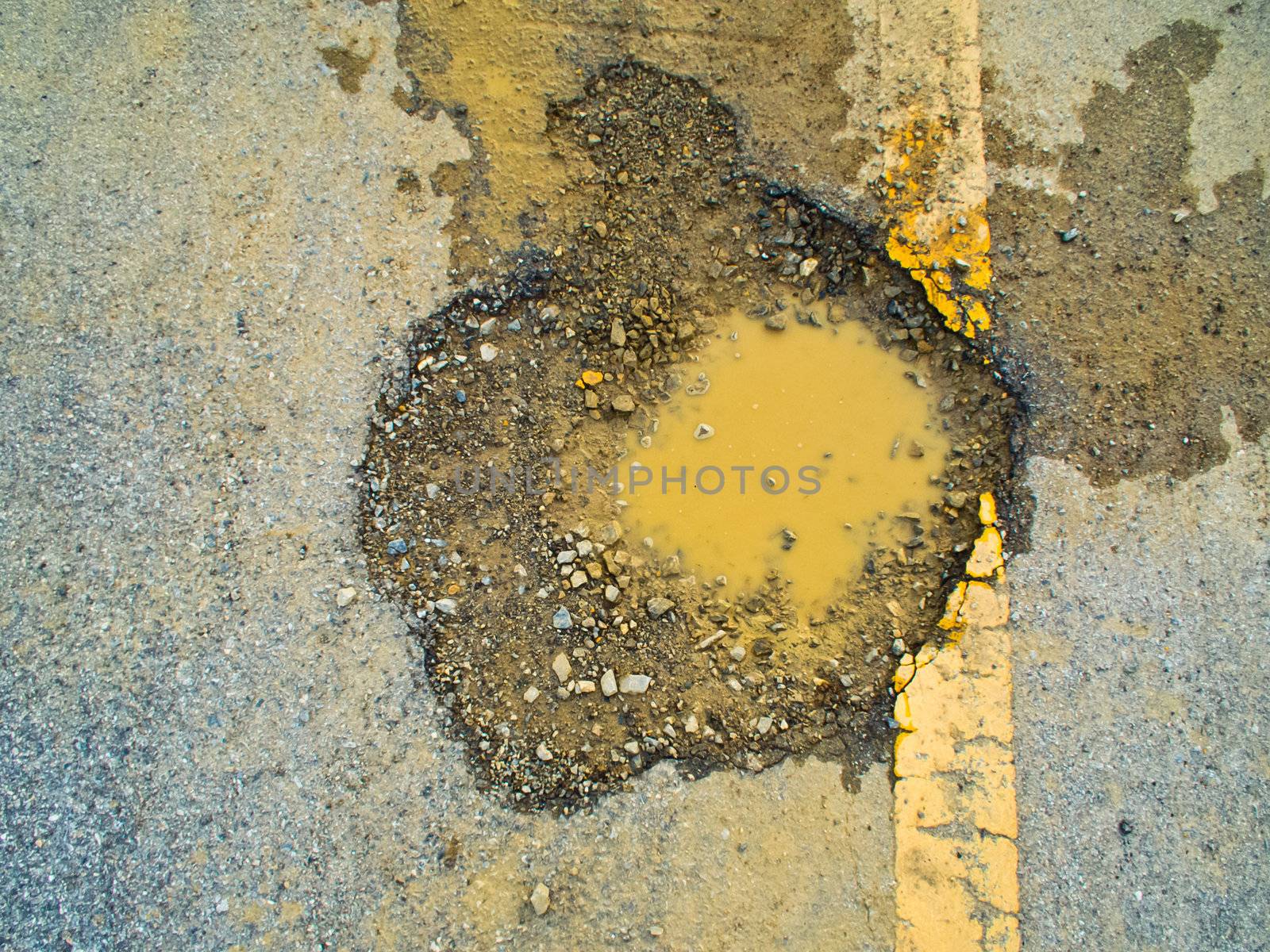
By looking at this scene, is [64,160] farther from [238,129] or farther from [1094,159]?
[1094,159]

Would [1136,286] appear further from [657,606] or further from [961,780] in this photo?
[657,606]

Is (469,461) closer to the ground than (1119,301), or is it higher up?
closer to the ground

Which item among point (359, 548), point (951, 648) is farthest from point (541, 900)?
point (951, 648)

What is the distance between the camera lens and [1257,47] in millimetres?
2697

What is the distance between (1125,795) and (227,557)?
9.98ft

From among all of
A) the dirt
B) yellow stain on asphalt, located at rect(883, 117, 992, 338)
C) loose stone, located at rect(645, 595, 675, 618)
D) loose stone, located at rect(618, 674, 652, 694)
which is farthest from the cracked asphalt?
loose stone, located at rect(645, 595, 675, 618)

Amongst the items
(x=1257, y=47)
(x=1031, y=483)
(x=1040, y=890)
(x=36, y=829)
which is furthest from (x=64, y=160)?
(x=1257, y=47)

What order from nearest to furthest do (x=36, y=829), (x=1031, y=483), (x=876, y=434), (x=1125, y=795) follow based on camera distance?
(x=36, y=829) < (x=1125, y=795) < (x=1031, y=483) < (x=876, y=434)

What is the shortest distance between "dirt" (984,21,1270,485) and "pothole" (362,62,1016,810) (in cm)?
25

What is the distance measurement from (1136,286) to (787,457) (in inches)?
54.7

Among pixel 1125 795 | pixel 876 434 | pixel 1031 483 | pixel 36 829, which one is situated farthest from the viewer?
pixel 876 434

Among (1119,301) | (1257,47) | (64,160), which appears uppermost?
(1257,47)

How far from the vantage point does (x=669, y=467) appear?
276 cm

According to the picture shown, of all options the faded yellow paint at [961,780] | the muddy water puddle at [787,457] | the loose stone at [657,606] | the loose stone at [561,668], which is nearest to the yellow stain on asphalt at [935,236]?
the muddy water puddle at [787,457]
